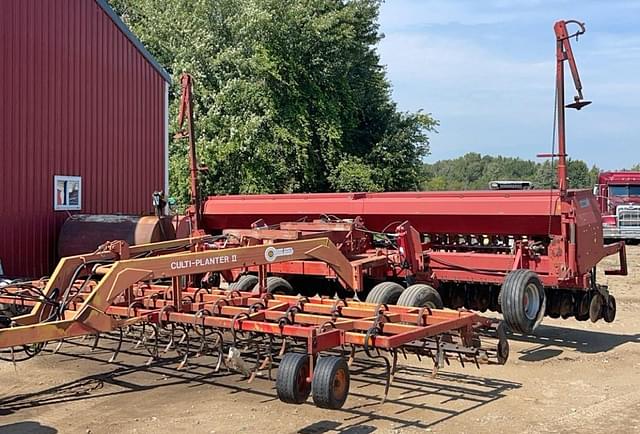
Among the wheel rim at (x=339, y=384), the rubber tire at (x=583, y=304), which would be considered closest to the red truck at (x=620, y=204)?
the rubber tire at (x=583, y=304)

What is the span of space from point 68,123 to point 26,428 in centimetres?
769

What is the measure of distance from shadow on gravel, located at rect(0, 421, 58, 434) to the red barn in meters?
6.03

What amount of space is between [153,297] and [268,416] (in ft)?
6.52

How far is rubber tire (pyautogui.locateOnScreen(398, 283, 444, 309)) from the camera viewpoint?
24.6ft

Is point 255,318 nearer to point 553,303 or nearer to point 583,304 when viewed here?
point 553,303

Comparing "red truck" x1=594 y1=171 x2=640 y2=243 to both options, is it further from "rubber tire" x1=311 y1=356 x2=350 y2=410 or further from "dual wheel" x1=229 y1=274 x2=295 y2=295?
"rubber tire" x1=311 y1=356 x2=350 y2=410

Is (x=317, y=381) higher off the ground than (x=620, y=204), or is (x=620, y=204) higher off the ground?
(x=620, y=204)

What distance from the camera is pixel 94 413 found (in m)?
6.20

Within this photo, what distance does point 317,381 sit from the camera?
4977 mm

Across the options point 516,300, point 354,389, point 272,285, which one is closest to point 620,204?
point 516,300

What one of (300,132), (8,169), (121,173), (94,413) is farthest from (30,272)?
(300,132)

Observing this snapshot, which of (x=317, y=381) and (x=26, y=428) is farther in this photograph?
(x=26, y=428)

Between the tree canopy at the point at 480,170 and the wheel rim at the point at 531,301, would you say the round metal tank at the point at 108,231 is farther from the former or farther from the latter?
the tree canopy at the point at 480,170

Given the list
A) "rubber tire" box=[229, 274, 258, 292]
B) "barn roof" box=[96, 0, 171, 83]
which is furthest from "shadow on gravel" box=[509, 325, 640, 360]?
"barn roof" box=[96, 0, 171, 83]
